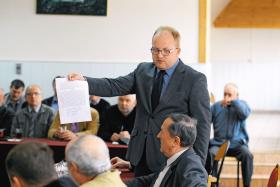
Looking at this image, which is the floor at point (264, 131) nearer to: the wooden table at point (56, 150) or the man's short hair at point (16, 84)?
the man's short hair at point (16, 84)

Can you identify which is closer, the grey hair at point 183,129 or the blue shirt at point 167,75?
the grey hair at point 183,129

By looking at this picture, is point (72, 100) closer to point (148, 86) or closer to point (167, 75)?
point (148, 86)

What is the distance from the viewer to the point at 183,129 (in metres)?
2.78

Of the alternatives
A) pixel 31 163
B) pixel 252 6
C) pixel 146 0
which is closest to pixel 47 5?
pixel 146 0

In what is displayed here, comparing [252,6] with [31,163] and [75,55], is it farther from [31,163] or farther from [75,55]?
[31,163]

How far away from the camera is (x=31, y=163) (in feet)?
6.41

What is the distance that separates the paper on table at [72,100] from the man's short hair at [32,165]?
1.04 meters

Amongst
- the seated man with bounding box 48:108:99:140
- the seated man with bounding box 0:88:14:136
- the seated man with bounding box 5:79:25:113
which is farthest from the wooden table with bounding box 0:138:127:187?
the seated man with bounding box 5:79:25:113

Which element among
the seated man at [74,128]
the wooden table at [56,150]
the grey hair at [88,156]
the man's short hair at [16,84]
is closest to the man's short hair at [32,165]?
the grey hair at [88,156]

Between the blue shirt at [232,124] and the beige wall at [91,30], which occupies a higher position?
the beige wall at [91,30]

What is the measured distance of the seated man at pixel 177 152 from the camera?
2709 millimetres

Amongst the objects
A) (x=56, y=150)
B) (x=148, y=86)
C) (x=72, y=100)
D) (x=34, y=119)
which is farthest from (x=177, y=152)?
(x=34, y=119)

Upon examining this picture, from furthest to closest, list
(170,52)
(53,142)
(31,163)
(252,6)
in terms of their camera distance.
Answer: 1. (252,6)
2. (53,142)
3. (170,52)
4. (31,163)

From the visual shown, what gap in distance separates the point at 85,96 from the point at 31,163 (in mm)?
1178
